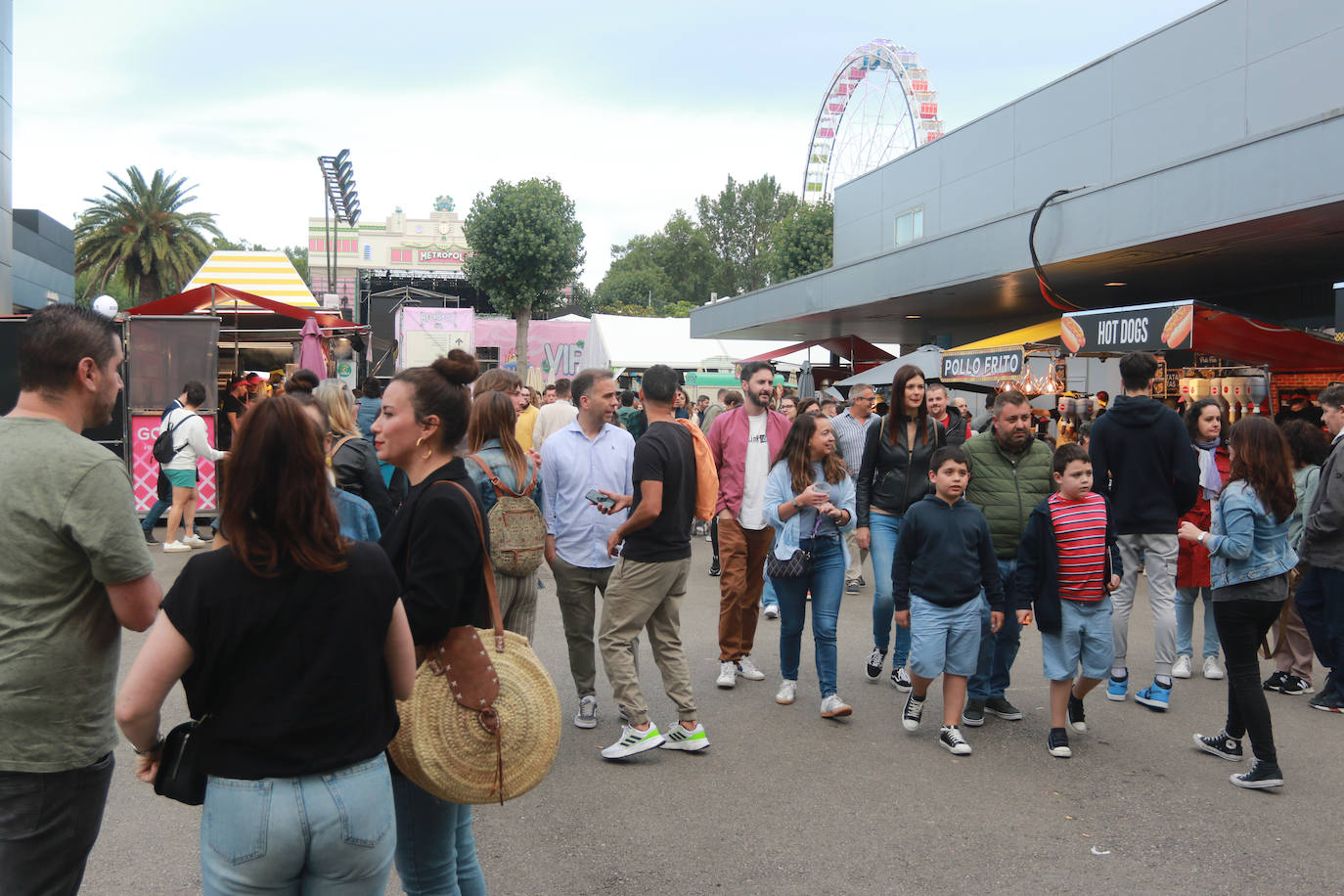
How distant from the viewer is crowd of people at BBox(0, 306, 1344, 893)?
2.17 meters

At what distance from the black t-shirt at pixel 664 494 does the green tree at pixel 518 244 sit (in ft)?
151

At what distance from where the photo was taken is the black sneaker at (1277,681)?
6.83 metres

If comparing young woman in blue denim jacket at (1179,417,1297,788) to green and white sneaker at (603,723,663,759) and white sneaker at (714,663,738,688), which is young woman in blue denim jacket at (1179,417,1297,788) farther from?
green and white sneaker at (603,723,663,759)

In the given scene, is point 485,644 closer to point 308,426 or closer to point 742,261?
point 308,426

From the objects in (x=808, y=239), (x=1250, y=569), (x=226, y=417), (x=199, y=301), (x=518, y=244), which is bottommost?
(x=1250, y=569)

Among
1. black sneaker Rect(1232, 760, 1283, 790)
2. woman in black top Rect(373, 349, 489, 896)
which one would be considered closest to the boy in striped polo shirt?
black sneaker Rect(1232, 760, 1283, 790)

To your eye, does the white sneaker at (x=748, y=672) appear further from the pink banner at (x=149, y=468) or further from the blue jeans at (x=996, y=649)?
the pink banner at (x=149, y=468)

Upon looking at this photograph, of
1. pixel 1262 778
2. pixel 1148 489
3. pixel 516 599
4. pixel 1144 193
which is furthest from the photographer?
pixel 1144 193

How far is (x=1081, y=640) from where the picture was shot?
5715mm

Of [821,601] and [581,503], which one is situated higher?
[581,503]

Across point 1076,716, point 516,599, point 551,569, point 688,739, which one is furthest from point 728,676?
point 1076,716

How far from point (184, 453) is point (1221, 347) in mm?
11817

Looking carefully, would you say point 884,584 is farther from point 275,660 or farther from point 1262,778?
point 275,660

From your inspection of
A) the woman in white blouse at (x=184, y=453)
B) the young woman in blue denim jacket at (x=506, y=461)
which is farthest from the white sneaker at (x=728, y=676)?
the woman in white blouse at (x=184, y=453)
